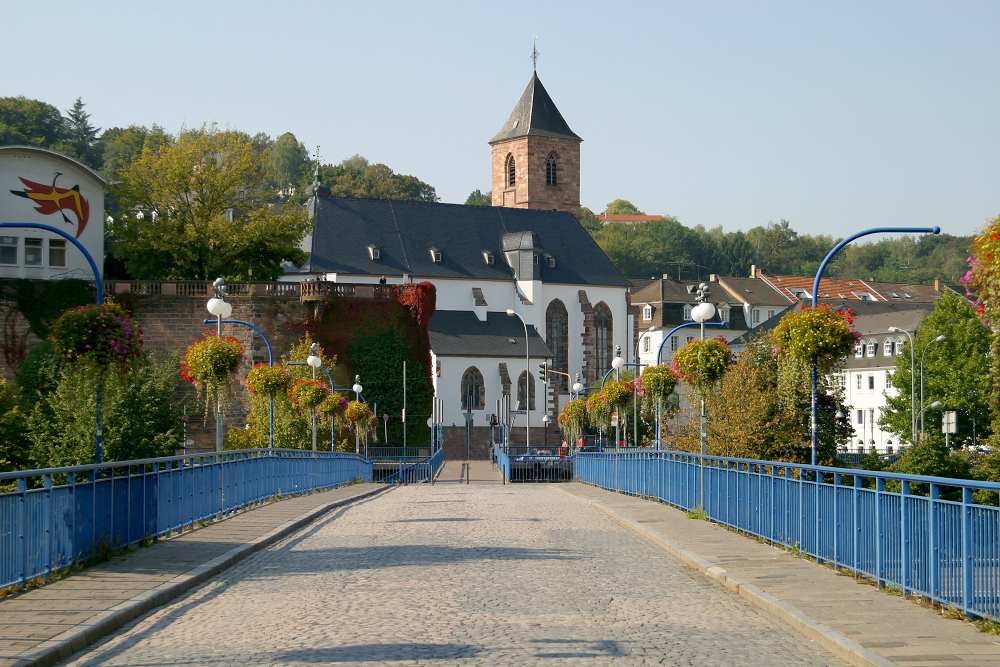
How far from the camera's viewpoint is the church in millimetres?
76938

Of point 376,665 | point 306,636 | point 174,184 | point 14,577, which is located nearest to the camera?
point 376,665

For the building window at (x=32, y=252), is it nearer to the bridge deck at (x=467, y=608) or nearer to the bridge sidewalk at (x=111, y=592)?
the bridge sidewalk at (x=111, y=592)

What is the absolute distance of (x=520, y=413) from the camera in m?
79.0

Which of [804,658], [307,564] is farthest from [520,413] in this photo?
[804,658]

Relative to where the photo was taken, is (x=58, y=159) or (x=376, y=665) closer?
(x=376, y=665)

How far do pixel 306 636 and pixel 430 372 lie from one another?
67.3 meters

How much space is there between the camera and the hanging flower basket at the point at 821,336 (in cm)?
1798

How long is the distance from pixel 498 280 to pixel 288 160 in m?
87.3

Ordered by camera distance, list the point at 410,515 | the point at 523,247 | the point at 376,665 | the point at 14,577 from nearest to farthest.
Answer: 1. the point at 376,665
2. the point at 14,577
3. the point at 410,515
4. the point at 523,247

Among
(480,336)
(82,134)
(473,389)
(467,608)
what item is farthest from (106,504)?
(82,134)

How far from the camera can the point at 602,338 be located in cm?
8812

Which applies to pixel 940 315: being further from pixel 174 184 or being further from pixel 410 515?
pixel 410 515

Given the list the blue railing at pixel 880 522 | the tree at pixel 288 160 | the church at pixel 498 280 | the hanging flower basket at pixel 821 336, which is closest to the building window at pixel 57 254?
the church at pixel 498 280

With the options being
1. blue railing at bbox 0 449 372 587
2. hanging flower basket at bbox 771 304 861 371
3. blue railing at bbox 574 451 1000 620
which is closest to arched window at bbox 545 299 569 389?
blue railing at bbox 0 449 372 587
